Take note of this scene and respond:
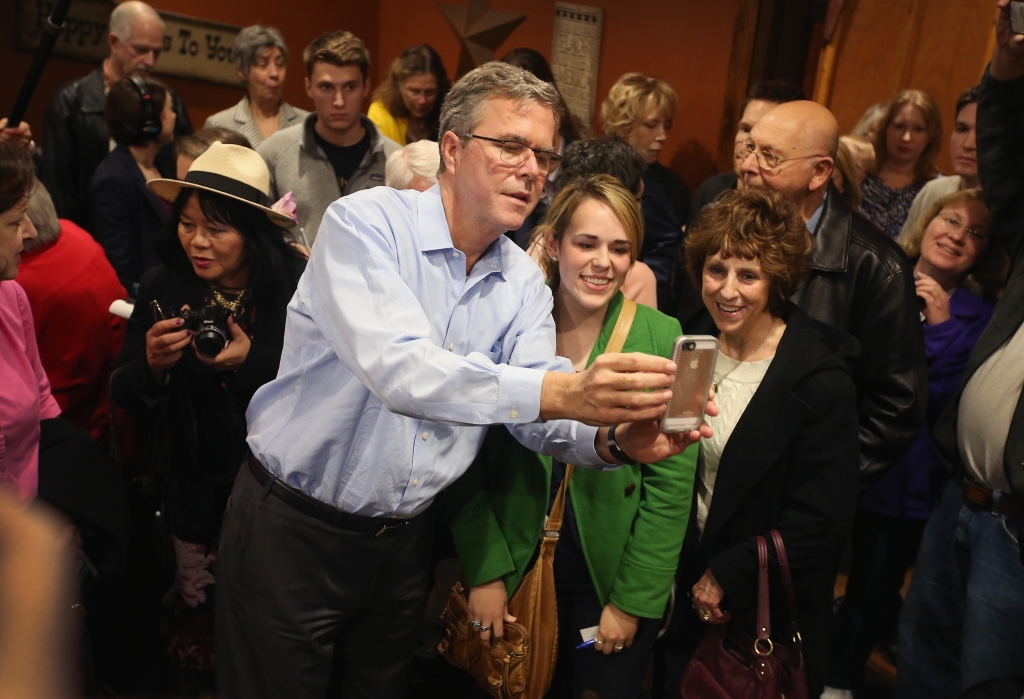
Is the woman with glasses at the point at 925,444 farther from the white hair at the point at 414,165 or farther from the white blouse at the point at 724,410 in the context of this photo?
the white hair at the point at 414,165

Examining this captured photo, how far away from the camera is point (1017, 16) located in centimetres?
206

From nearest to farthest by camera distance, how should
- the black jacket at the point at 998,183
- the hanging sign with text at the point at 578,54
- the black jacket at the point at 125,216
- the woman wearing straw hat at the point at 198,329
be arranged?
the black jacket at the point at 998,183 < the woman wearing straw hat at the point at 198,329 < the black jacket at the point at 125,216 < the hanging sign with text at the point at 578,54

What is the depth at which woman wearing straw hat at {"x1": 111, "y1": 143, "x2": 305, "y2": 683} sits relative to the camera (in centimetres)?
244

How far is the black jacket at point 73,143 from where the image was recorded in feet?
13.5

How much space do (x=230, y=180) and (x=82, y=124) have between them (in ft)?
7.01

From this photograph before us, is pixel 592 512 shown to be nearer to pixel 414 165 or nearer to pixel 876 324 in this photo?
pixel 876 324

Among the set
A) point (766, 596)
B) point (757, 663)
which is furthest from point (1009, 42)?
point (757, 663)

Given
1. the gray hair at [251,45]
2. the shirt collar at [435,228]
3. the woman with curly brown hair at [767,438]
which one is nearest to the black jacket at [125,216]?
the gray hair at [251,45]

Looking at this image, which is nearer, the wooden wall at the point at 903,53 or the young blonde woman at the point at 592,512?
the young blonde woman at the point at 592,512

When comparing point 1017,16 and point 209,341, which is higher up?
point 1017,16

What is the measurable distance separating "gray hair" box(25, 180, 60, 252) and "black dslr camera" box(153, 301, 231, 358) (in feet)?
1.66

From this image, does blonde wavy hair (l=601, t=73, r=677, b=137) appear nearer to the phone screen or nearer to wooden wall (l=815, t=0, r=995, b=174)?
wooden wall (l=815, t=0, r=995, b=174)

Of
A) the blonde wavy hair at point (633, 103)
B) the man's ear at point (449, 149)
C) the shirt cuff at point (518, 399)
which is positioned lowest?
the shirt cuff at point (518, 399)

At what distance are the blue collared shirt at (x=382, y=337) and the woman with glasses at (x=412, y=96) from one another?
2.72m
